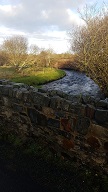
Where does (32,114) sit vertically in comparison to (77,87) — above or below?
above

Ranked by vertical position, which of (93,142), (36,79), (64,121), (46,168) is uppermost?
(64,121)

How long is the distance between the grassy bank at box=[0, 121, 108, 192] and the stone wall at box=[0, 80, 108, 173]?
0.73 ft

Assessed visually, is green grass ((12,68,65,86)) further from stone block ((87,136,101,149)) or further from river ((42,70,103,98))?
stone block ((87,136,101,149))

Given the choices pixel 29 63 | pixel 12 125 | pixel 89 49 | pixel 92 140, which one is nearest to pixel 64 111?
pixel 92 140

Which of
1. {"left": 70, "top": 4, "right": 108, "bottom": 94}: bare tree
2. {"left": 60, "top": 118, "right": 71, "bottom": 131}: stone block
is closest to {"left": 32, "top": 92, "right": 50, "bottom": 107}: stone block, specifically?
{"left": 60, "top": 118, "right": 71, "bottom": 131}: stone block

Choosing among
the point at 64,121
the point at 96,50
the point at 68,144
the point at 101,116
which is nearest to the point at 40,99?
the point at 64,121

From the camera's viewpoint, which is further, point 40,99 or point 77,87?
point 77,87

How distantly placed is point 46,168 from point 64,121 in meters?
1.22

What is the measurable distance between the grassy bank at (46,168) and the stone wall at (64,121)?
221 mm

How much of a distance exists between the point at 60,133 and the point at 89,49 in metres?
14.4

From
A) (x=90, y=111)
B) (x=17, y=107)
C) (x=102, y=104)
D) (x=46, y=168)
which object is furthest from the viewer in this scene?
(x=17, y=107)

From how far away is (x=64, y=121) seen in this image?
19.3 ft

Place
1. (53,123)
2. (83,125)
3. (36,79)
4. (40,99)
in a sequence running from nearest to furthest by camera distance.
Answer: (83,125)
(53,123)
(40,99)
(36,79)

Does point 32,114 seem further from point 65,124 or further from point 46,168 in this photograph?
point 46,168
